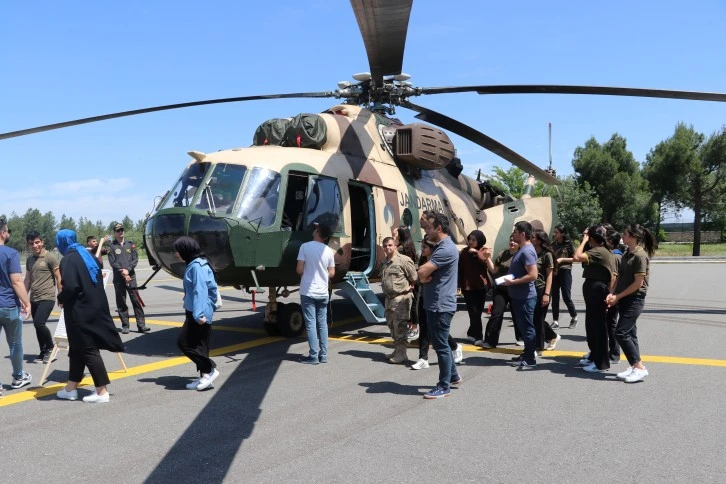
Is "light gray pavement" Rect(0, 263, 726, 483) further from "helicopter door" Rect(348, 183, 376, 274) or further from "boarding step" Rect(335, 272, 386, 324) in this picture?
"helicopter door" Rect(348, 183, 376, 274)

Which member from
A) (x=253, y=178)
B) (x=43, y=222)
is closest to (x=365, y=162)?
(x=253, y=178)

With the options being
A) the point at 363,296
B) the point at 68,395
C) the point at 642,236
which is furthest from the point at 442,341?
the point at 68,395

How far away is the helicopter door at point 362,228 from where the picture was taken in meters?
8.83

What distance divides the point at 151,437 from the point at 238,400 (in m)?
1.07

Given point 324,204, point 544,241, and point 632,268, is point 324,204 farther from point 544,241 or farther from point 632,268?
point 632,268

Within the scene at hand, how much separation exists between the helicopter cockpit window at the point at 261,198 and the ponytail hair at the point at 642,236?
4228mm

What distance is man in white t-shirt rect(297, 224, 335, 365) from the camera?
6.71 meters

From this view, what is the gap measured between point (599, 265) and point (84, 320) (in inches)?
204

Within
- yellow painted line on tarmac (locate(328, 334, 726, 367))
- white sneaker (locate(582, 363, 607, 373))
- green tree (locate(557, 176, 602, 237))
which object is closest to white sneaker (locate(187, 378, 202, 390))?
yellow painted line on tarmac (locate(328, 334, 726, 367))

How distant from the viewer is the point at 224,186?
7.29m

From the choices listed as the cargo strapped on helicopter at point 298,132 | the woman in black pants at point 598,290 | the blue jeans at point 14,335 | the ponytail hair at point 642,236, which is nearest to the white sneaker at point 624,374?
A: the woman in black pants at point 598,290

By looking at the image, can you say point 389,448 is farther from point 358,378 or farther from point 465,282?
point 465,282

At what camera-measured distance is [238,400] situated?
204 inches

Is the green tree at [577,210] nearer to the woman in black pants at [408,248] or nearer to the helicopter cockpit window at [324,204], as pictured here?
the helicopter cockpit window at [324,204]
